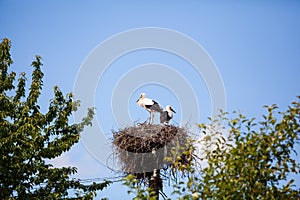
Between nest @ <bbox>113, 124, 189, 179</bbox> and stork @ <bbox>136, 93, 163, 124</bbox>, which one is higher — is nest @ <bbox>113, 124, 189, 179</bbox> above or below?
below

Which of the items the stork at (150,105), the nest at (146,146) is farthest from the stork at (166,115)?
the nest at (146,146)

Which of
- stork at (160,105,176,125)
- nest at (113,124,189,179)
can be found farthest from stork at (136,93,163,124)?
nest at (113,124,189,179)

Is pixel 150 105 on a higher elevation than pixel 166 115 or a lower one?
higher

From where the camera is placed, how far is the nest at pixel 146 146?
8.96 meters

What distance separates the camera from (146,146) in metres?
8.96

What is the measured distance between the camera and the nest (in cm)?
896

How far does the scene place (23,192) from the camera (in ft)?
28.4

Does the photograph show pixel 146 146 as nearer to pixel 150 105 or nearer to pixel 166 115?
pixel 166 115

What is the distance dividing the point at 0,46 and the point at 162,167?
439 cm

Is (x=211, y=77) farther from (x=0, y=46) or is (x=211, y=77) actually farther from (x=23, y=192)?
(x=0, y=46)

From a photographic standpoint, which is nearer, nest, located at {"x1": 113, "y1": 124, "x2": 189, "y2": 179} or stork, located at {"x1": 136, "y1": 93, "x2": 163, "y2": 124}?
nest, located at {"x1": 113, "y1": 124, "x2": 189, "y2": 179}

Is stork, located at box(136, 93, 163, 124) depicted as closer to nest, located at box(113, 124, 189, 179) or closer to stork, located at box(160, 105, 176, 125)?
stork, located at box(160, 105, 176, 125)

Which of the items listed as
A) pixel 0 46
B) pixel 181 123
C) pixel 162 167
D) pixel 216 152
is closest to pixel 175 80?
pixel 181 123

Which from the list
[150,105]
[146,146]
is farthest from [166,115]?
[146,146]
